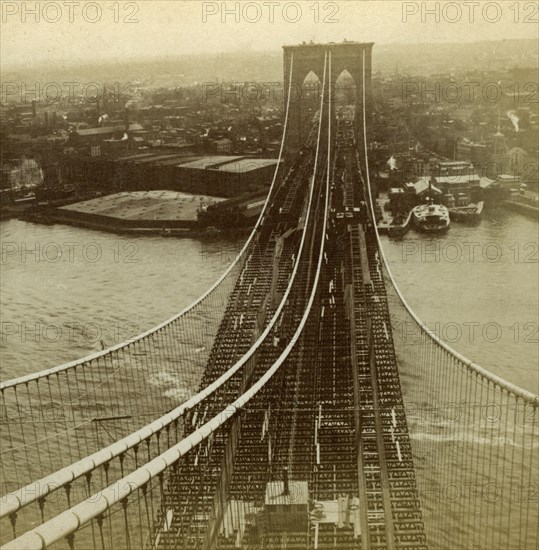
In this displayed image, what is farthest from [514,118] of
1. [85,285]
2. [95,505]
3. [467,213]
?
[95,505]

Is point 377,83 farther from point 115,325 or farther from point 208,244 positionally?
point 115,325

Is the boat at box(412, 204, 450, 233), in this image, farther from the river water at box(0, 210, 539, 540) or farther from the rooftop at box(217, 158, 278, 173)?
the rooftop at box(217, 158, 278, 173)

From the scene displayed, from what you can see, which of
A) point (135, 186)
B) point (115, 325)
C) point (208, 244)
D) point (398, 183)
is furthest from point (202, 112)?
point (115, 325)

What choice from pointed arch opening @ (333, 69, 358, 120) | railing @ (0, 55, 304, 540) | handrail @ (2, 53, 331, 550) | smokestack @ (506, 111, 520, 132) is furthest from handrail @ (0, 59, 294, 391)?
smokestack @ (506, 111, 520, 132)

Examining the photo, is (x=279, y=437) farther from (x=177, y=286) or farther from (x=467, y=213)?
(x=467, y=213)

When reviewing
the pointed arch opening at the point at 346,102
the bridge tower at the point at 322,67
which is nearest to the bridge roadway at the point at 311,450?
the bridge tower at the point at 322,67
